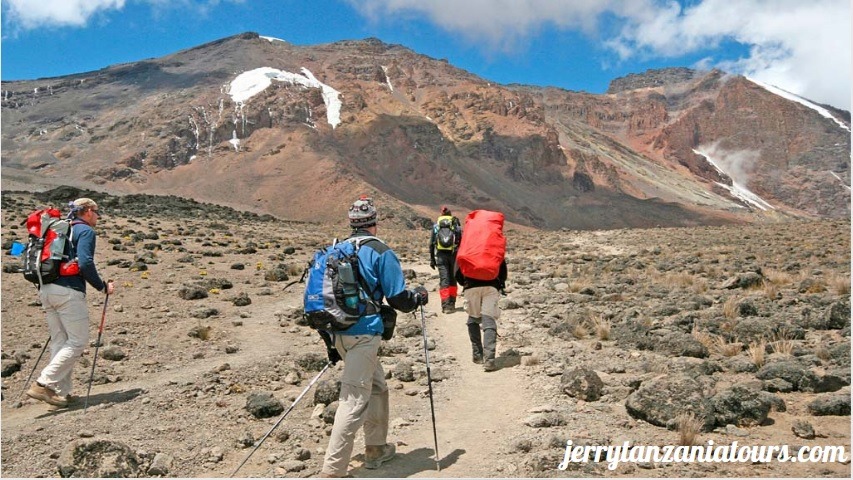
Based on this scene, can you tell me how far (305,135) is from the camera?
88.7 metres

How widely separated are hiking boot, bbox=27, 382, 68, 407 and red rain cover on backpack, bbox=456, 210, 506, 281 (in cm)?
551

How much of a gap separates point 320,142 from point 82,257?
81.7 m

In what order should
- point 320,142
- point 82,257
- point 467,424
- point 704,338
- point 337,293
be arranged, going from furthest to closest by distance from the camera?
1. point 320,142
2. point 704,338
3. point 82,257
4. point 467,424
5. point 337,293

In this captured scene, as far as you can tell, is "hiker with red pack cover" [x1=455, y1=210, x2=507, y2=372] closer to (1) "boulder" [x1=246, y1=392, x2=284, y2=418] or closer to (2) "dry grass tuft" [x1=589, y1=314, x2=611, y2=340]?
(2) "dry grass tuft" [x1=589, y1=314, x2=611, y2=340]

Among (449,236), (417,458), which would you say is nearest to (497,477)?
(417,458)

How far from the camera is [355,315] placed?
18.1ft

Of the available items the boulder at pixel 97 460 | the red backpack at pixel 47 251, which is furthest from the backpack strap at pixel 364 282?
the red backpack at pixel 47 251

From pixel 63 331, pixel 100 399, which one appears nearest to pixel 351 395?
pixel 100 399

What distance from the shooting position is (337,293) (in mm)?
5512

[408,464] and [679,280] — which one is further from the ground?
[679,280]

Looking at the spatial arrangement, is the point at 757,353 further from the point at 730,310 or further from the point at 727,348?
the point at 730,310

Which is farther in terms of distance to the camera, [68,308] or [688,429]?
[68,308]

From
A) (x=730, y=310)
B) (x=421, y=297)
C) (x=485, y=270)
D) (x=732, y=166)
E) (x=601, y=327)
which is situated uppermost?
(x=732, y=166)

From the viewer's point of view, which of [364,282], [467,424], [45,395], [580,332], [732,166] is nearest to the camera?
[364,282]
